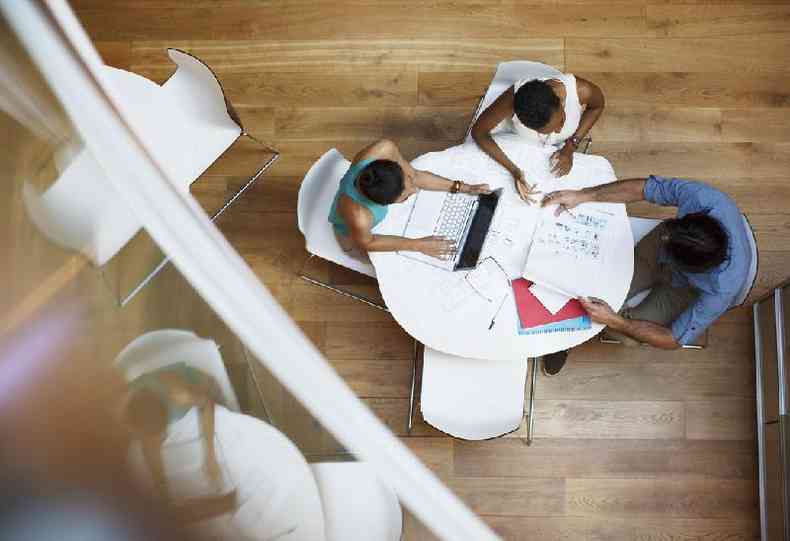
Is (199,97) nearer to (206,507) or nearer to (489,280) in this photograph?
(489,280)

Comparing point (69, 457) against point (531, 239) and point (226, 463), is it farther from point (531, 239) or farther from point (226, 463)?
point (531, 239)

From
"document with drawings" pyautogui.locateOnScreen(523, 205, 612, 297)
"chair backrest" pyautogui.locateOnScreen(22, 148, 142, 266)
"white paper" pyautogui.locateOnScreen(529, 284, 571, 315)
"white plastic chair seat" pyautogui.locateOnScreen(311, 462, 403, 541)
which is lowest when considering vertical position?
"white paper" pyautogui.locateOnScreen(529, 284, 571, 315)

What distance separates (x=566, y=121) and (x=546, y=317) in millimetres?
755

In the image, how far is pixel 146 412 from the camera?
34.9 inches

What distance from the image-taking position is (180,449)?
0.89 m

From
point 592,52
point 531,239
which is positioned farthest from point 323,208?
point 592,52

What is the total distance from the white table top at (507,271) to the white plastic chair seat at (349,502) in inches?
42.3

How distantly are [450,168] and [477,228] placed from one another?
0.27 meters

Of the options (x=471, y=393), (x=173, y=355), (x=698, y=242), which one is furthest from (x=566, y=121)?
(x=173, y=355)

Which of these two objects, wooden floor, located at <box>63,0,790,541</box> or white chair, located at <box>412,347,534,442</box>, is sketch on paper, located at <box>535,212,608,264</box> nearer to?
white chair, located at <box>412,347,534,442</box>

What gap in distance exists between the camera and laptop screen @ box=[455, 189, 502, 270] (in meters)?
2.54

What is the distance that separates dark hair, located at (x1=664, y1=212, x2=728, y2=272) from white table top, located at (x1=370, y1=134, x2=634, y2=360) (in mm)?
188

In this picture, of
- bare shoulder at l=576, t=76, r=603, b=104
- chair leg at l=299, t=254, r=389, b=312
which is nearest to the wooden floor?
chair leg at l=299, t=254, r=389, b=312

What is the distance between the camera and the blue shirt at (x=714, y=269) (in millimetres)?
2406
